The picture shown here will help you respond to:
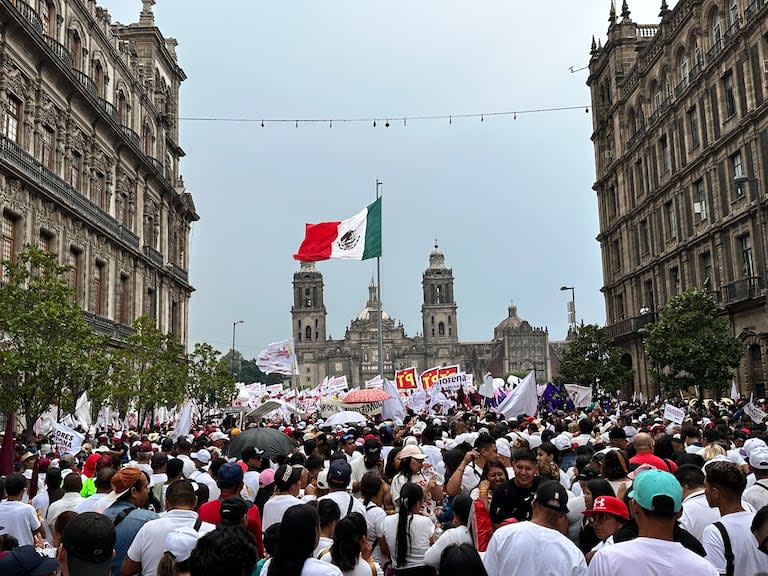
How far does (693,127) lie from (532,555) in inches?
1292

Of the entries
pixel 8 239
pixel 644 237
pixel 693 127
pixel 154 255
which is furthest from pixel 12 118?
pixel 644 237

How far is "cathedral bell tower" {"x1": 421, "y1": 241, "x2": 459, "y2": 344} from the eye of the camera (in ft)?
483

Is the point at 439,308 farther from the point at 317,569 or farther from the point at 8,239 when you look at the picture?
the point at 317,569

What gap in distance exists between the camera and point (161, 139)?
42.5 metres

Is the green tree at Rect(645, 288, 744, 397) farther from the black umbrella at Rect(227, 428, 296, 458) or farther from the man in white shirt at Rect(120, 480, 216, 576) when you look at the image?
the man in white shirt at Rect(120, 480, 216, 576)

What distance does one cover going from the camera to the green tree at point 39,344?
17750mm

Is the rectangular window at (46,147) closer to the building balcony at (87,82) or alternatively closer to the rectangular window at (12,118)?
the rectangular window at (12,118)

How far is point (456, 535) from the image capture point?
215 inches

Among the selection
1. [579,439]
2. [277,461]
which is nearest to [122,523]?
[277,461]

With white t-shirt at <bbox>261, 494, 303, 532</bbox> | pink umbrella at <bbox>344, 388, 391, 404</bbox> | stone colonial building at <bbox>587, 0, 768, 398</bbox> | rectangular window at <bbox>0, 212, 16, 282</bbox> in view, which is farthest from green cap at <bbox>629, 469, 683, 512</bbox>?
rectangular window at <bbox>0, 212, 16, 282</bbox>

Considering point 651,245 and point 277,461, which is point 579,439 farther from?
point 651,245

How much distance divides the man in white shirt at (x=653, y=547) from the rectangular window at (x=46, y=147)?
26.6m

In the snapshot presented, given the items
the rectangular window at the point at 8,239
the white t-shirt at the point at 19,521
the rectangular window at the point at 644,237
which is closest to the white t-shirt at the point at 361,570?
the white t-shirt at the point at 19,521

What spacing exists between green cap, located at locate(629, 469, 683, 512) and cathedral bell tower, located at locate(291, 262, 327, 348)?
14512 centimetres
